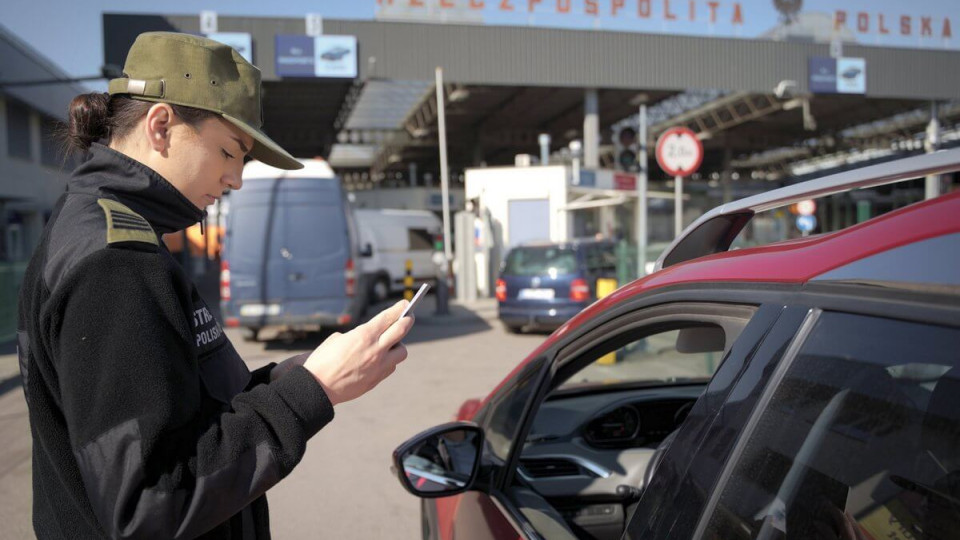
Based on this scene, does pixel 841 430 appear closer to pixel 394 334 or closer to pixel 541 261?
pixel 394 334

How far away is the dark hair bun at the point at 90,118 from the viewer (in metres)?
1.38

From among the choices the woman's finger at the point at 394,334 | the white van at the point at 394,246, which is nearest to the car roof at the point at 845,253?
the woman's finger at the point at 394,334

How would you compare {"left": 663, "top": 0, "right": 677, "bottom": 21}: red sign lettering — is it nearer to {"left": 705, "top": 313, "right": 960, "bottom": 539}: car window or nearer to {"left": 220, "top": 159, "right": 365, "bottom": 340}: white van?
{"left": 220, "top": 159, "right": 365, "bottom": 340}: white van

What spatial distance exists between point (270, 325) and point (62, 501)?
993cm

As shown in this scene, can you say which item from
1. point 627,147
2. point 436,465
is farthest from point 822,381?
point 627,147

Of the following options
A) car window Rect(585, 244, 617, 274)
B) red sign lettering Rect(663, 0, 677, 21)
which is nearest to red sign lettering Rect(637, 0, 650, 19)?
red sign lettering Rect(663, 0, 677, 21)

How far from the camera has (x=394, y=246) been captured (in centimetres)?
2011

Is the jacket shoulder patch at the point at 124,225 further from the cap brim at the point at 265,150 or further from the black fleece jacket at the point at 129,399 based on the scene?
the cap brim at the point at 265,150

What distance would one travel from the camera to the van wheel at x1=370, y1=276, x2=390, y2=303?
19.2m

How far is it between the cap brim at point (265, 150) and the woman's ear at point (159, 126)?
102 millimetres

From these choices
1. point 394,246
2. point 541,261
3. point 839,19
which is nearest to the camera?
point 541,261

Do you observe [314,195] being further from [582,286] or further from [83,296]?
[83,296]

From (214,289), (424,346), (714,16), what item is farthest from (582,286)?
(714,16)

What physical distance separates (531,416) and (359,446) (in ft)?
13.3
